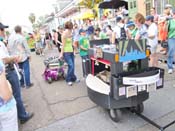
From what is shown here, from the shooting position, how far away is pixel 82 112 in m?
4.28

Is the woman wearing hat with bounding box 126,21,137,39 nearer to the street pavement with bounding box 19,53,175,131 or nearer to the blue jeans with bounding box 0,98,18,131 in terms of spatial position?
the street pavement with bounding box 19,53,175,131

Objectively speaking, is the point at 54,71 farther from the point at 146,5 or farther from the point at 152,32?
the point at 146,5

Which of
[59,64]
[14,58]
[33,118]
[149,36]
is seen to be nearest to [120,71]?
[14,58]

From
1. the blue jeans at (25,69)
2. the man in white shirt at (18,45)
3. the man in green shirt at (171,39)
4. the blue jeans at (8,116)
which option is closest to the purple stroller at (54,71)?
the blue jeans at (25,69)

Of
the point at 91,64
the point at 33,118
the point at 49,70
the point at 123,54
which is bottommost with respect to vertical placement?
the point at 33,118

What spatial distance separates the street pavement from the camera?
12.0 feet

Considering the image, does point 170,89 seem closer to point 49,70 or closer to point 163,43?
point 163,43

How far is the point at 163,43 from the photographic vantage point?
720 centimetres

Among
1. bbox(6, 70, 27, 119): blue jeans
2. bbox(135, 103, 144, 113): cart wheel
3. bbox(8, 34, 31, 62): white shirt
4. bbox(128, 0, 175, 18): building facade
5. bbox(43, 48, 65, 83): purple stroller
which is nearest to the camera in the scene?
bbox(6, 70, 27, 119): blue jeans

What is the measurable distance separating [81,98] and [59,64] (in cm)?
220

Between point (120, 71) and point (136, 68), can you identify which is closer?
point (120, 71)

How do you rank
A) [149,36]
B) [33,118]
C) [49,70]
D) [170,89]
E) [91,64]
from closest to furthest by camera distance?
[33,118] < [91,64] < [170,89] < [149,36] < [49,70]

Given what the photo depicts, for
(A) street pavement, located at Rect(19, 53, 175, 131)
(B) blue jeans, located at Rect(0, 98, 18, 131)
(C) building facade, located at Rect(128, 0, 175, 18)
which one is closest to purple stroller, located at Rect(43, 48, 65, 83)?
(A) street pavement, located at Rect(19, 53, 175, 131)

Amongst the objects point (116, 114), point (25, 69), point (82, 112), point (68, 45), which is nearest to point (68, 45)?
point (68, 45)
